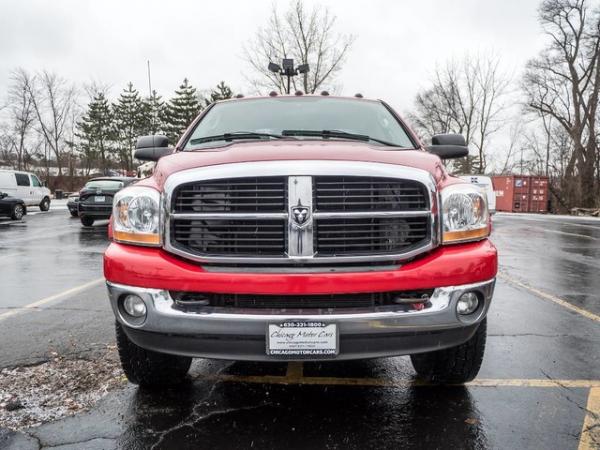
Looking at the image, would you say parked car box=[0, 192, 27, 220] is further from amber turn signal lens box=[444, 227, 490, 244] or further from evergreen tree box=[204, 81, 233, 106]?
evergreen tree box=[204, 81, 233, 106]

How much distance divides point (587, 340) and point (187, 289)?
3376 mm

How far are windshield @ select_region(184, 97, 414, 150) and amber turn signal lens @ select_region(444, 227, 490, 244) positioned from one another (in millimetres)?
1073

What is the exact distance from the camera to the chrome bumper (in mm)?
2197

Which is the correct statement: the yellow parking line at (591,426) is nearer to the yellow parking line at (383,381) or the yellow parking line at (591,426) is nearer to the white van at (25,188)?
the yellow parking line at (383,381)

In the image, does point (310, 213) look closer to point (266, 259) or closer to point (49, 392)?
point (266, 259)

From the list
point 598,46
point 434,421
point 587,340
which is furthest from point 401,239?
point 598,46

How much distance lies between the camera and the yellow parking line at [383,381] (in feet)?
9.98

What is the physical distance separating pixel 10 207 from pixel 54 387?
16.7m

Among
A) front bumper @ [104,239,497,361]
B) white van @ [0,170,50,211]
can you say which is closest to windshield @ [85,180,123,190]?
white van @ [0,170,50,211]

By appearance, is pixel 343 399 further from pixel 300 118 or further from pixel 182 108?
pixel 182 108

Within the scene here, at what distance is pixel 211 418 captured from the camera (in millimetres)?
2611

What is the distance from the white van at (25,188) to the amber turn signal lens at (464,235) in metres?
21.2

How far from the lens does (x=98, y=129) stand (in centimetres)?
5372

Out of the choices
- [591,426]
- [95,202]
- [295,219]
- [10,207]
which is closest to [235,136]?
[295,219]
